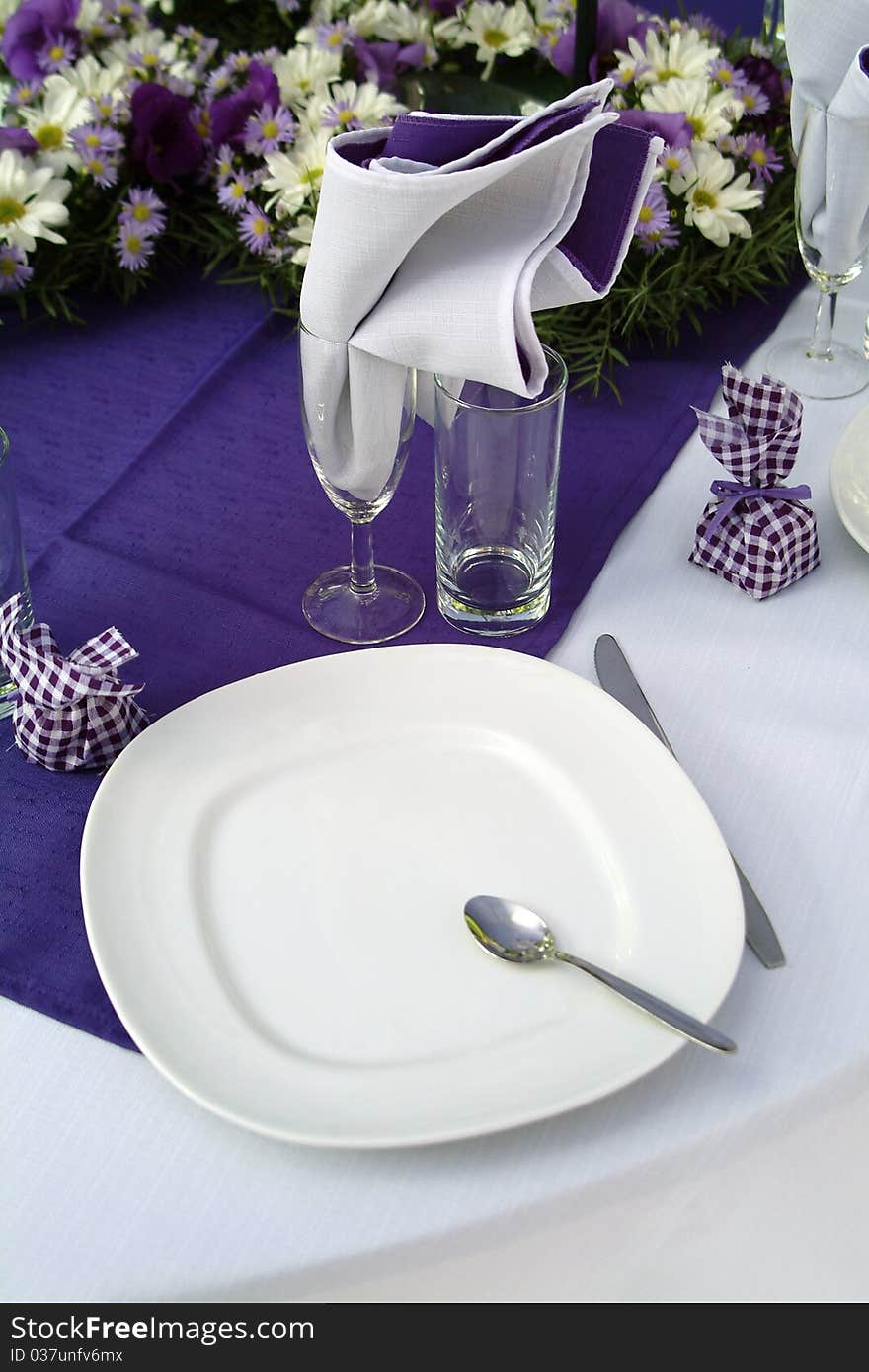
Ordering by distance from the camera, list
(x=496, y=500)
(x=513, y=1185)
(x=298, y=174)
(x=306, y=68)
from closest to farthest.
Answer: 1. (x=513, y=1185)
2. (x=496, y=500)
3. (x=298, y=174)
4. (x=306, y=68)

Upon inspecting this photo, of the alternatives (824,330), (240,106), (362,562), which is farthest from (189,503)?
(824,330)

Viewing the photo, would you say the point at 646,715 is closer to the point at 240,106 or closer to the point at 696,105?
the point at 696,105

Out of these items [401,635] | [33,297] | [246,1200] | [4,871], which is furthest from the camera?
[33,297]

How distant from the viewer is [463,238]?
685 mm

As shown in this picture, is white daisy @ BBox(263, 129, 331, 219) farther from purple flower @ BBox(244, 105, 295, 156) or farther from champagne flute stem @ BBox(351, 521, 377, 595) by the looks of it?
champagne flute stem @ BBox(351, 521, 377, 595)

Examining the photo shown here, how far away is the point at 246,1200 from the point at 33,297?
0.79m

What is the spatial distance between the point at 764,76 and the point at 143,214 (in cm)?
52

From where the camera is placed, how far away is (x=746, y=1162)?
0.57 meters

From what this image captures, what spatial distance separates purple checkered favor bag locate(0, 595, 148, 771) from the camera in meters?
0.71

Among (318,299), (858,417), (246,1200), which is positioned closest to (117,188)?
(318,299)

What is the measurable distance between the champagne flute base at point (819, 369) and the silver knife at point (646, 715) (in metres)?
0.32

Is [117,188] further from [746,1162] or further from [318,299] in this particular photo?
[746,1162]

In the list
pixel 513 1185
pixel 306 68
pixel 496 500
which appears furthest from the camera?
pixel 306 68

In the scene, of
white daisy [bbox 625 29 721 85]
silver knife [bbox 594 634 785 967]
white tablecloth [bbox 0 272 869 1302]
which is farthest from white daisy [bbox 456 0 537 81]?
white tablecloth [bbox 0 272 869 1302]
